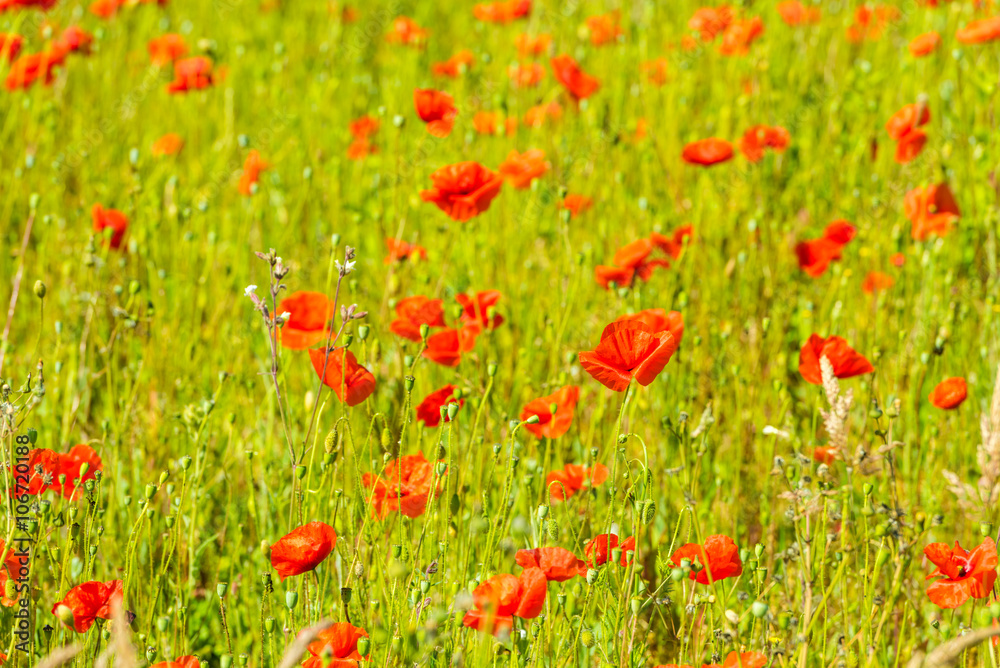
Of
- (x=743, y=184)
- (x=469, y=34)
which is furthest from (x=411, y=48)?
(x=743, y=184)

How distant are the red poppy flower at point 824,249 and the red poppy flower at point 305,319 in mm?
1312

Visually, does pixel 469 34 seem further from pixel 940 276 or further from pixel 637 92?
pixel 940 276

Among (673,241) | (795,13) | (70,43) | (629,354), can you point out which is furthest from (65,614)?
(795,13)

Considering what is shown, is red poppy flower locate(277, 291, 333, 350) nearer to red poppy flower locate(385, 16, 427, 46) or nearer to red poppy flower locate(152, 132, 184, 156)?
red poppy flower locate(152, 132, 184, 156)

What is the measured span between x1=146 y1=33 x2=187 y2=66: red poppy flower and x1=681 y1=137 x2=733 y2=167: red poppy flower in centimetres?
211

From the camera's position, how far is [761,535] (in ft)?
6.96

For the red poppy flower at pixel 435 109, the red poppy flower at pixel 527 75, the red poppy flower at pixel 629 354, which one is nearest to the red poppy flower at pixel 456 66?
the red poppy flower at pixel 527 75

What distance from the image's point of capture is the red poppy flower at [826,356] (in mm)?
1683

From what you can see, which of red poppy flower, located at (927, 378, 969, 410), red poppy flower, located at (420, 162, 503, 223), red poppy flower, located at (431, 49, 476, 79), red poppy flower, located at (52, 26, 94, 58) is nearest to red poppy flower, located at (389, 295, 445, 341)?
red poppy flower, located at (420, 162, 503, 223)

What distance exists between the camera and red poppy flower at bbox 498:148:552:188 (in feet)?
8.36

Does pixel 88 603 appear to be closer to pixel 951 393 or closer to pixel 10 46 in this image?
pixel 951 393

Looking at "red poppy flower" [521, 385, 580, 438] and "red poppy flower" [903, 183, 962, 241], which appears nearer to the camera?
"red poppy flower" [521, 385, 580, 438]

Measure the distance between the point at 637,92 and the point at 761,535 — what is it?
2.36m

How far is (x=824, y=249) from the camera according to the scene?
2.48 metres
